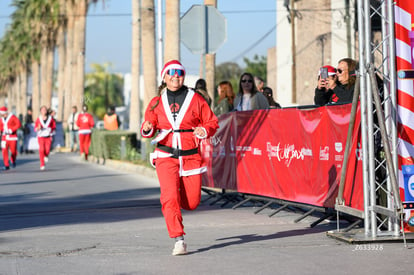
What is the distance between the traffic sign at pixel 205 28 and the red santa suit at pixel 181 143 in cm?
824

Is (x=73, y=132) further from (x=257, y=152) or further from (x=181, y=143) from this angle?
(x=181, y=143)

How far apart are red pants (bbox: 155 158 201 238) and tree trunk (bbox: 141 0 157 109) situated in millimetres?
18077

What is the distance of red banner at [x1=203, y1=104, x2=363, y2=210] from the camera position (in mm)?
10711

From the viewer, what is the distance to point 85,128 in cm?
3222

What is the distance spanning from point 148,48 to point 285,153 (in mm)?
16164

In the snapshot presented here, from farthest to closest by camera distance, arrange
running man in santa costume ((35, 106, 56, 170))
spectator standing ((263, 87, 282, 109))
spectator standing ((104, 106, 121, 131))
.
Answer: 1. spectator standing ((104, 106, 121, 131))
2. running man in santa costume ((35, 106, 56, 170))
3. spectator standing ((263, 87, 282, 109))

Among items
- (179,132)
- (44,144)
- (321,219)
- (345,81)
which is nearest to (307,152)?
(321,219)

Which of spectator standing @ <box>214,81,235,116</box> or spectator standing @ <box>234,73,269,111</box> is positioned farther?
spectator standing @ <box>214,81,235,116</box>

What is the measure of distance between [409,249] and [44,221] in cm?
525

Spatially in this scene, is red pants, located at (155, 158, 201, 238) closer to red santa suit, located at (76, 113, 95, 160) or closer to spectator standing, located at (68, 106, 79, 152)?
red santa suit, located at (76, 113, 95, 160)

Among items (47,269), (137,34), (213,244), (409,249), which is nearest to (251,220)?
(213,244)

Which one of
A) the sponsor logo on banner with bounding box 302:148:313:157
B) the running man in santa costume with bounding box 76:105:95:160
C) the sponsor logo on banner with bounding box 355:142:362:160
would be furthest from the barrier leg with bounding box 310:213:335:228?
the running man in santa costume with bounding box 76:105:95:160

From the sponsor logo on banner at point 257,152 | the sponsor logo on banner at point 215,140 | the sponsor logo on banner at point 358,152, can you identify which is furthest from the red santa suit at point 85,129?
the sponsor logo on banner at point 358,152

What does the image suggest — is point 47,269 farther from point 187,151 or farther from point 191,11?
point 191,11
